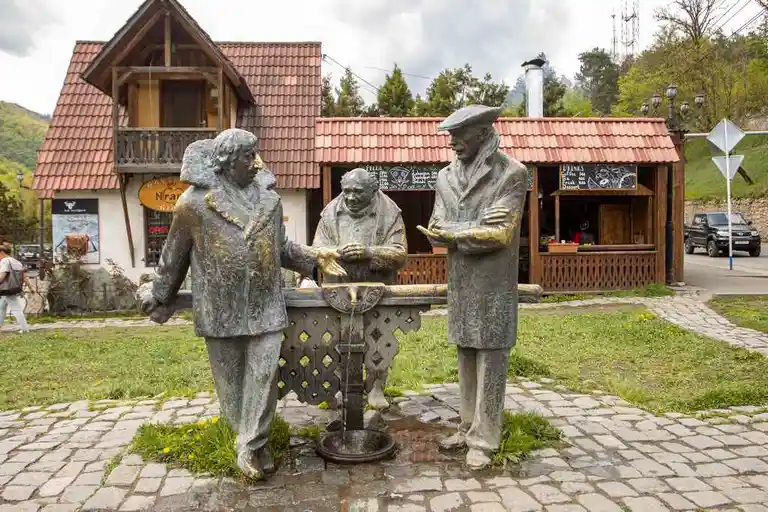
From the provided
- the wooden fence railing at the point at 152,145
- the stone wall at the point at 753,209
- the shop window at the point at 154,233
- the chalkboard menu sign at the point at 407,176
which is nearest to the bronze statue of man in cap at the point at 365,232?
the chalkboard menu sign at the point at 407,176

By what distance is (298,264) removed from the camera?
4324mm

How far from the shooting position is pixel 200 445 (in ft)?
14.0

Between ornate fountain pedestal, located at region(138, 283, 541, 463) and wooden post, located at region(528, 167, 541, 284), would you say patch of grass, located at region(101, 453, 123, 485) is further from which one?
wooden post, located at region(528, 167, 541, 284)

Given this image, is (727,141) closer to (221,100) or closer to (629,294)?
(629,294)

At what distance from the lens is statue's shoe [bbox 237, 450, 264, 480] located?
3762 millimetres

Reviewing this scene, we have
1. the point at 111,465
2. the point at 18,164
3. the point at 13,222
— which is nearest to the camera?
the point at 111,465

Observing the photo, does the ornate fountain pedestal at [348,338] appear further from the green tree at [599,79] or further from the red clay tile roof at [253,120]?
the green tree at [599,79]

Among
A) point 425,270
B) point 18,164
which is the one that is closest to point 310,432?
point 425,270

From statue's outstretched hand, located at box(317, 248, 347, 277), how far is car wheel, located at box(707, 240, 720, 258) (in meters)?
21.8

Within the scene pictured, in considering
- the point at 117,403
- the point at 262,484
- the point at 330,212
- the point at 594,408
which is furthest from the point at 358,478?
the point at 117,403

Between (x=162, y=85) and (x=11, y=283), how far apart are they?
545 cm

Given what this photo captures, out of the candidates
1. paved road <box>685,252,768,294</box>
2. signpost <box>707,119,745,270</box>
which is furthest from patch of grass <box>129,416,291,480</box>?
signpost <box>707,119,745,270</box>

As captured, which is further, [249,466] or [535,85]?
[535,85]

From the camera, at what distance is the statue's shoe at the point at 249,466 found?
376 centimetres
